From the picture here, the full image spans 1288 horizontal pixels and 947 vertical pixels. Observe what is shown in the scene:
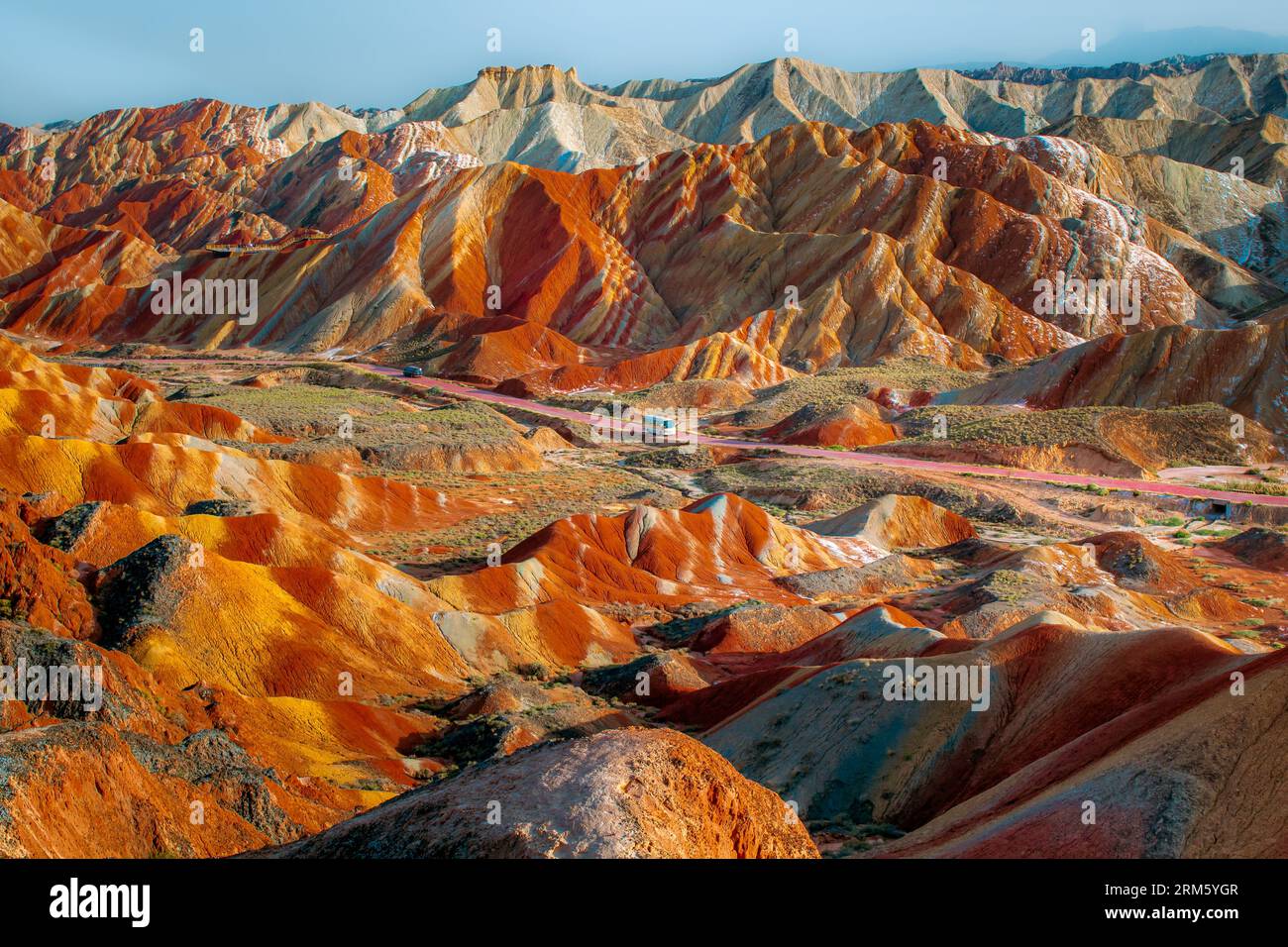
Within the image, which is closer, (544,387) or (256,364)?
(544,387)

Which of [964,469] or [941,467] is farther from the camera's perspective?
[941,467]

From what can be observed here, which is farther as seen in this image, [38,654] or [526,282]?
[526,282]

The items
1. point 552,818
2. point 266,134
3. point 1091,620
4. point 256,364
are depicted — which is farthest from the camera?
point 266,134

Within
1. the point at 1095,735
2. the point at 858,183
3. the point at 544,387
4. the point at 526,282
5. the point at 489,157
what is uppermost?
the point at 489,157

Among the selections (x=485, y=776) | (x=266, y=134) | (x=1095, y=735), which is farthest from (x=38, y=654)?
(x=266, y=134)

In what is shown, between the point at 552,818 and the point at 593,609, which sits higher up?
the point at 552,818

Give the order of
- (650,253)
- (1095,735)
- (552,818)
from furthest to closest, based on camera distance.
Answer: (650,253) < (1095,735) < (552,818)

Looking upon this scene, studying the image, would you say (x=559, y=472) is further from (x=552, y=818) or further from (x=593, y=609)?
(x=552, y=818)

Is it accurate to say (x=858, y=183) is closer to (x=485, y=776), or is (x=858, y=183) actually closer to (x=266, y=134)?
(x=485, y=776)

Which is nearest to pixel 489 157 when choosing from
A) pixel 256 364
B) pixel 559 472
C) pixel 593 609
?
pixel 256 364
